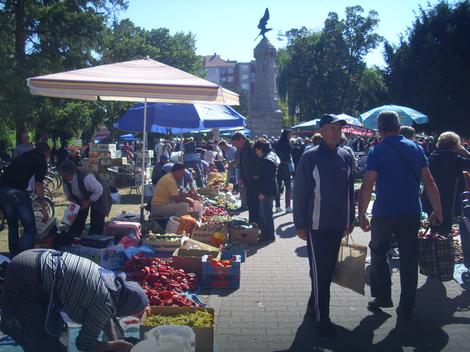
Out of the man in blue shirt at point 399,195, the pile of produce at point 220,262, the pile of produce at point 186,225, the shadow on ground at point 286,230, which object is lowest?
the shadow on ground at point 286,230

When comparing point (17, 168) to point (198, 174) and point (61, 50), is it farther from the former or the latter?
point (61, 50)

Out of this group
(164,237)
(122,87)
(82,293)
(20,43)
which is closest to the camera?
(82,293)

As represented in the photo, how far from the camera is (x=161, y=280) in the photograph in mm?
5793

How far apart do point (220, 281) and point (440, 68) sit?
83.2 feet

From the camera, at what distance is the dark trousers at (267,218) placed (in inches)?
354

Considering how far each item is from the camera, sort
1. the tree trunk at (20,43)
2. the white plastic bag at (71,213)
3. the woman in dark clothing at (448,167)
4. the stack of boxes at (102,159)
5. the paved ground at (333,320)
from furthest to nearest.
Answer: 1. the tree trunk at (20,43)
2. the stack of boxes at (102,159)
3. the white plastic bag at (71,213)
4. the woman in dark clothing at (448,167)
5. the paved ground at (333,320)

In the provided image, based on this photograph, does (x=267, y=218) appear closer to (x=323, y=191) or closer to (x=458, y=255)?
(x=458, y=255)

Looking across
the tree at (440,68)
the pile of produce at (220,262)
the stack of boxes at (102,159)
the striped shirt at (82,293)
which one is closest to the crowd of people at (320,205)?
the striped shirt at (82,293)

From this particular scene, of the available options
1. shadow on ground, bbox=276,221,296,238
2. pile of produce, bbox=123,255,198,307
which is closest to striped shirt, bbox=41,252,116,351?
pile of produce, bbox=123,255,198,307

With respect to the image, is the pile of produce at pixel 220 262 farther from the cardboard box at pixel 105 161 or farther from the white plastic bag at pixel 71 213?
the cardboard box at pixel 105 161

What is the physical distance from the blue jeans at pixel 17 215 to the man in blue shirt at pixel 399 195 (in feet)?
15.0

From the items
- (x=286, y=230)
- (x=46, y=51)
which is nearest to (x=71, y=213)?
(x=286, y=230)

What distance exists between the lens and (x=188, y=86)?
6.70m

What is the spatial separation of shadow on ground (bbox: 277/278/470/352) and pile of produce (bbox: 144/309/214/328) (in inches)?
30.6
